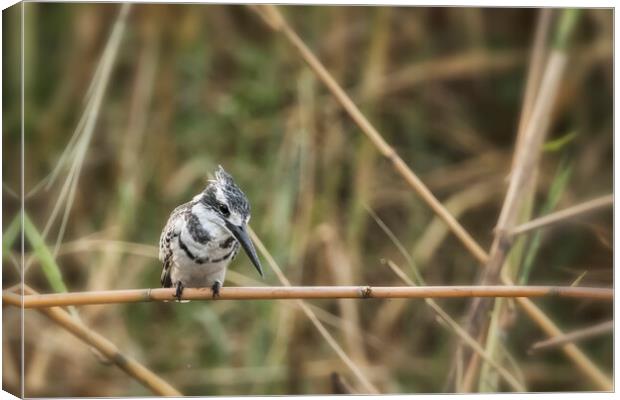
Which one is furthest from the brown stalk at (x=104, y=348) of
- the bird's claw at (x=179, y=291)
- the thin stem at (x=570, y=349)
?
the thin stem at (x=570, y=349)

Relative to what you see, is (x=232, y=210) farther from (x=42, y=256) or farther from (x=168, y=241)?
(x=42, y=256)

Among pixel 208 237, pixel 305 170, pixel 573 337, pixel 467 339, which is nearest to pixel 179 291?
pixel 208 237

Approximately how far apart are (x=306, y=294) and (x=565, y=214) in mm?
696

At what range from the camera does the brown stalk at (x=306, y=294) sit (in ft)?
7.44

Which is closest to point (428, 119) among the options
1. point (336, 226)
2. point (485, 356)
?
point (336, 226)

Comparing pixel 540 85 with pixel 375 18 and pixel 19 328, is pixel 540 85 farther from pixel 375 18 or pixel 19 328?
pixel 19 328

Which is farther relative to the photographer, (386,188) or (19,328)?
(386,188)

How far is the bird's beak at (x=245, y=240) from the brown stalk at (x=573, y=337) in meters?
0.67

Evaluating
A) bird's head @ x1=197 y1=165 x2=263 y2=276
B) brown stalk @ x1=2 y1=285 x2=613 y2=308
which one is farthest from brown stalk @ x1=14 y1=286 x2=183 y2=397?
bird's head @ x1=197 y1=165 x2=263 y2=276

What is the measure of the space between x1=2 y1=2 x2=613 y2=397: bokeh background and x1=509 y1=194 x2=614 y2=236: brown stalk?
4 centimetres

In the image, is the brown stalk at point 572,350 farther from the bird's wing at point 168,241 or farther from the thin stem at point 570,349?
the bird's wing at point 168,241

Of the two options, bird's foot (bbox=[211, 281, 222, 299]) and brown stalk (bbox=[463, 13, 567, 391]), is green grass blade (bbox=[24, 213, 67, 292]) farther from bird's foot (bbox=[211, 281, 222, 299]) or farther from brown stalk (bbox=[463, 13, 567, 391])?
brown stalk (bbox=[463, 13, 567, 391])

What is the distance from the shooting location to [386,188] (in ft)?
9.96

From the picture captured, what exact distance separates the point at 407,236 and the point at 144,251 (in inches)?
27.1
